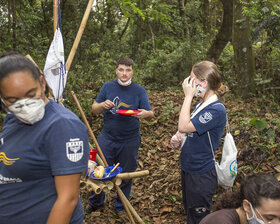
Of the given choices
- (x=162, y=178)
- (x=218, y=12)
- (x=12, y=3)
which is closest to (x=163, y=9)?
(x=218, y=12)

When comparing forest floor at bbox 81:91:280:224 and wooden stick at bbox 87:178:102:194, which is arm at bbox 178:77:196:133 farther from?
forest floor at bbox 81:91:280:224

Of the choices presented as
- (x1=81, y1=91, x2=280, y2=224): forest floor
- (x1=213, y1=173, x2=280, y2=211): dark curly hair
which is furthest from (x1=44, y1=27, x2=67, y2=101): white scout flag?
(x1=81, y1=91, x2=280, y2=224): forest floor

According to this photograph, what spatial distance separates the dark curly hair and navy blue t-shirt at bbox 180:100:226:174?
2.17 ft

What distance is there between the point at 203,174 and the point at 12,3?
6.38 m

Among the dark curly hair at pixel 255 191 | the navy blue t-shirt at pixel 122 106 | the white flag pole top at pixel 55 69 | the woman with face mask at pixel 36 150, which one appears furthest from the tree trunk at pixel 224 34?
the woman with face mask at pixel 36 150

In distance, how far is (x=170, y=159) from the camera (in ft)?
19.9

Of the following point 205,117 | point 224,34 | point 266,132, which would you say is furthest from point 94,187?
point 224,34

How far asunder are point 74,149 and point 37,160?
0.72 feet

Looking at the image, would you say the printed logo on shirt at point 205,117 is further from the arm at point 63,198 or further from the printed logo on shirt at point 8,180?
the printed logo on shirt at point 8,180

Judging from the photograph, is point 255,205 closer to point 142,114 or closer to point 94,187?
point 94,187

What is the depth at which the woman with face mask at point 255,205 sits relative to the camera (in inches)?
84.8

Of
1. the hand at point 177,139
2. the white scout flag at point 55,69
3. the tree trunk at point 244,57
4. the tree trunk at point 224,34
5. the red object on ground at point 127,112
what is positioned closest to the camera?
Answer: the white scout flag at point 55,69

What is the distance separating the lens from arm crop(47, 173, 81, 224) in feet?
5.28

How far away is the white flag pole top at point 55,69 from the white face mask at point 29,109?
3.70 feet
